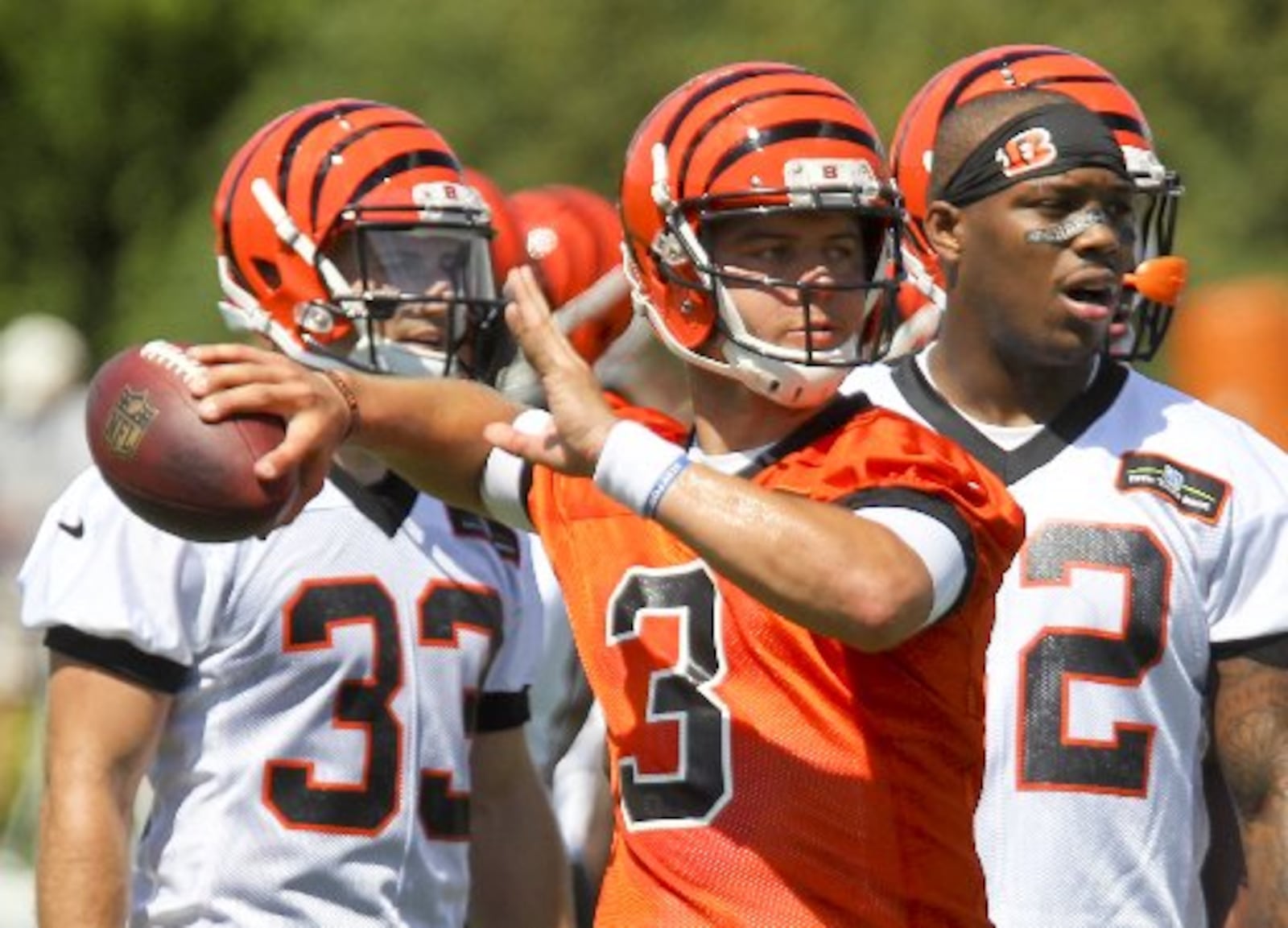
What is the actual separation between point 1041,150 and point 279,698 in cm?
154

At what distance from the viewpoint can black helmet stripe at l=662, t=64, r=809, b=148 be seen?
4.64m

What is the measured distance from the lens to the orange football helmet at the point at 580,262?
706 cm

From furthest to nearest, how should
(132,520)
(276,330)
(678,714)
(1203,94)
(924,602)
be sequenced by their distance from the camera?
(1203,94), (276,330), (132,520), (678,714), (924,602)

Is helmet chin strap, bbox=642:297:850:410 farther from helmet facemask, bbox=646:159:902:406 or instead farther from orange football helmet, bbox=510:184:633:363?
orange football helmet, bbox=510:184:633:363

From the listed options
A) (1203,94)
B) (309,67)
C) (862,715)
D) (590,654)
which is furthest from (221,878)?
(309,67)

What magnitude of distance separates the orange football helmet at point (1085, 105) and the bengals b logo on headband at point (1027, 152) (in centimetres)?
30

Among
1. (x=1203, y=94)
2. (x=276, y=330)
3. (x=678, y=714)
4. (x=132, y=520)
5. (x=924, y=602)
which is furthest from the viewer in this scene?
(x=1203, y=94)

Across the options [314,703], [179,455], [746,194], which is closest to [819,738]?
[746,194]

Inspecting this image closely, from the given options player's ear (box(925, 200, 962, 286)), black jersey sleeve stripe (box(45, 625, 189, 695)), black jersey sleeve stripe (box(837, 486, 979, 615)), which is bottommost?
black jersey sleeve stripe (box(45, 625, 189, 695))

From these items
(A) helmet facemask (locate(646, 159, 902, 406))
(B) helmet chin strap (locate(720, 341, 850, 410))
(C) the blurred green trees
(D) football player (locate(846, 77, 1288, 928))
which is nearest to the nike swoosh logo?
(A) helmet facemask (locate(646, 159, 902, 406))

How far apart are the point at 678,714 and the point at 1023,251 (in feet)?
4.18

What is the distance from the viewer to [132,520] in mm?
5066

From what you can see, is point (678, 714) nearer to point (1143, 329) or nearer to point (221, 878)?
point (221, 878)

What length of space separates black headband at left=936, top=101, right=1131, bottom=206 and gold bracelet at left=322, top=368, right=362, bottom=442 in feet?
4.12
